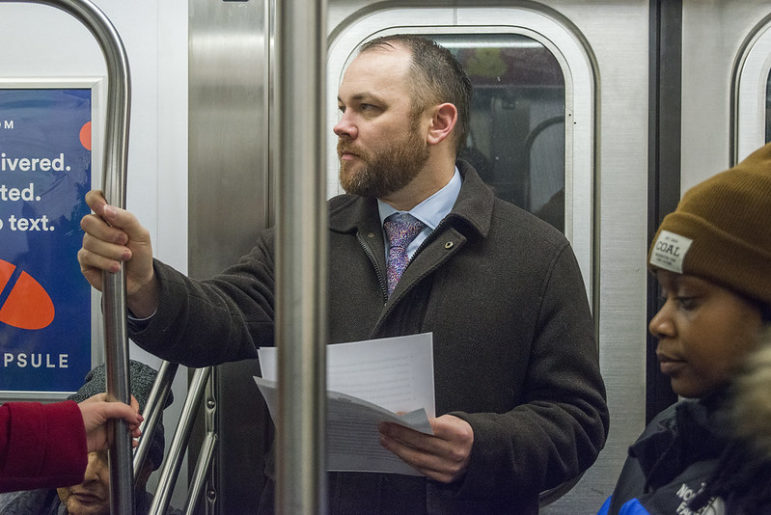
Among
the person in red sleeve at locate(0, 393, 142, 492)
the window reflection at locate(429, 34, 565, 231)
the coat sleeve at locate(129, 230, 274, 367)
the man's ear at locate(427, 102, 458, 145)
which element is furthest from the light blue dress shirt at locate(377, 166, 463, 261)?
the person in red sleeve at locate(0, 393, 142, 492)

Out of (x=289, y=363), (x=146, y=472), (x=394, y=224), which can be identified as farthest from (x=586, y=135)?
(x=289, y=363)

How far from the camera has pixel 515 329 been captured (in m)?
1.62

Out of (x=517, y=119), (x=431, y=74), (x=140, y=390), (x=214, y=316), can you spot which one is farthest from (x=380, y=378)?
(x=517, y=119)

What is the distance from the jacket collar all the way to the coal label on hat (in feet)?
1.89

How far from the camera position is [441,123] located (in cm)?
193

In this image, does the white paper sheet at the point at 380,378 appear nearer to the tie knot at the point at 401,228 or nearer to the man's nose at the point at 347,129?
the tie knot at the point at 401,228

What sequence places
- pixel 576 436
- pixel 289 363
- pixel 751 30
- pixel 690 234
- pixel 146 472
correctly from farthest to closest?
pixel 751 30, pixel 146 472, pixel 576 436, pixel 690 234, pixel 289 363

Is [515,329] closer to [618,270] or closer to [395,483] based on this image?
[395,483]

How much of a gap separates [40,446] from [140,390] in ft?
3.11

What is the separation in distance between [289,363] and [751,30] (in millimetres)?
2132

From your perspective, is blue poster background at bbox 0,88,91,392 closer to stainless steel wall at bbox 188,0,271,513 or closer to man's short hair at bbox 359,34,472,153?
stainless steel wall at bbox 188,0,271,513

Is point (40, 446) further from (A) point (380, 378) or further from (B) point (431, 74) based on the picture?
(B) point (431, 74)

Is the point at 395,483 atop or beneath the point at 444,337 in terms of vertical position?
beneath

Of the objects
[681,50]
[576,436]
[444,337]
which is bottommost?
[576,436]
